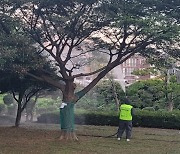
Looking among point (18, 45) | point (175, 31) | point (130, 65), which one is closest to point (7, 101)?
point (130, 65)

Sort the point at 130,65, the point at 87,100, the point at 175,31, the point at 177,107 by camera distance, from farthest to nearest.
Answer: the point at 130,65 < the point at 87,100 < the point at 177,107 < the point at 175,31

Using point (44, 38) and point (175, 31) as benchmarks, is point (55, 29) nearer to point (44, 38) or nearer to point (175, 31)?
point (44, 38)

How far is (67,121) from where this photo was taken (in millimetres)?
13180

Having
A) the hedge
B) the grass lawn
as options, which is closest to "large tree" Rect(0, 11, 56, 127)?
the grass lawn

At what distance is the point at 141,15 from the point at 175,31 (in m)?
1.09

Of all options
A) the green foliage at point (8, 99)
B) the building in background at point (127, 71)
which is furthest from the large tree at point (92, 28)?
the green foliage at point (8, 99)

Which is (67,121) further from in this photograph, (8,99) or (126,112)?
(8,99)

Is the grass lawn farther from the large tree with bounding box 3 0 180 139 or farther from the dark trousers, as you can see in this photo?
the large tree with bounding box 3 0 180 139

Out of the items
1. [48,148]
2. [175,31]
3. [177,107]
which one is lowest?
[48,148]

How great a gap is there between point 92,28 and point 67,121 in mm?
2885

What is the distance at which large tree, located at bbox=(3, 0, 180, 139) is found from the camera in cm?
1149

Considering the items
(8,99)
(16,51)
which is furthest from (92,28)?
(8,99)

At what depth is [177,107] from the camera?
76.5 feet

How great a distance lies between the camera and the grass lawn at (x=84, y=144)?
36.9ft
